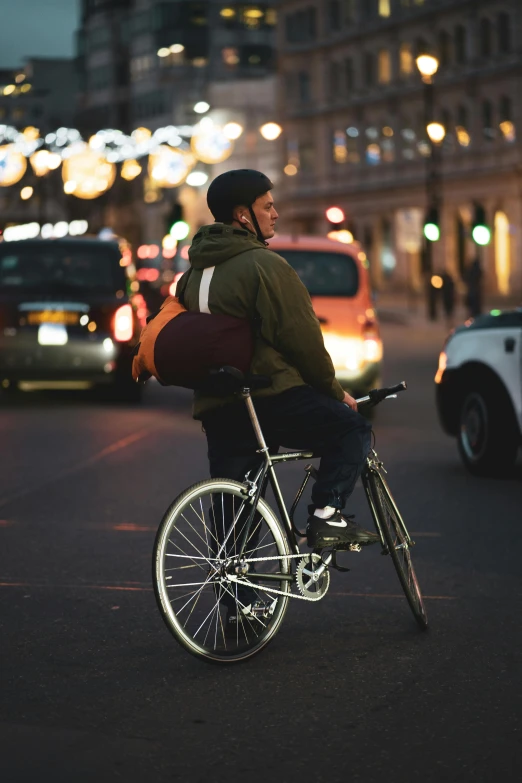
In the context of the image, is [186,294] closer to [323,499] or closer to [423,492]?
[323,499]

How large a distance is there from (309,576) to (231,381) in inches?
30.6

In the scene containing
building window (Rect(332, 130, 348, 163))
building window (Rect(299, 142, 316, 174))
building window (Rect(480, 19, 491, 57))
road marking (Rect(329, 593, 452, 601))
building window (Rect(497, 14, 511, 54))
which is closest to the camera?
road marking (Rect(329, 593, 452, 601))

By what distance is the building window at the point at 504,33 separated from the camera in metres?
70.4

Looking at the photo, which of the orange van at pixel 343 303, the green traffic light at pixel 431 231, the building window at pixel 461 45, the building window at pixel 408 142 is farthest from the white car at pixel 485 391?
the building window at pixel 408 142

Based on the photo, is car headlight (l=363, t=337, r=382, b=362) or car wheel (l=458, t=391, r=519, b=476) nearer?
car wheel (l=458, t=391, r=519, b=476)

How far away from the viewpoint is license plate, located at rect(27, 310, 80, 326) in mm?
18078

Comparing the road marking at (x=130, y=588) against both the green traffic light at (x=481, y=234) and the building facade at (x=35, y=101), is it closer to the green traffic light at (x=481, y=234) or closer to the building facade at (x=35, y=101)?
the green traffic light at (x=481, y=234)

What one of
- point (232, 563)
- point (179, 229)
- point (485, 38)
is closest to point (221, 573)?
point (232, 563)

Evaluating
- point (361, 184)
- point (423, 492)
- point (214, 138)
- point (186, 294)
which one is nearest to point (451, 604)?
point (186, 294)

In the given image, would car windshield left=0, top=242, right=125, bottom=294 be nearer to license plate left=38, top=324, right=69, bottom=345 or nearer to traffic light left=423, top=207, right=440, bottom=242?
license plate left=38, top=324, right=69, bottom=345

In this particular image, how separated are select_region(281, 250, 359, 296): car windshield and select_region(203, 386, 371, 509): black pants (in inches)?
430

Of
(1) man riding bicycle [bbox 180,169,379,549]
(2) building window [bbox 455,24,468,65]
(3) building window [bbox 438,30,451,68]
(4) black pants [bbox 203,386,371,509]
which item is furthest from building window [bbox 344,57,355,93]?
(4) black pants [bbox 203,386,371,509]

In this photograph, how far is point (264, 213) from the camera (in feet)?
20.0

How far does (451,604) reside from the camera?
7.13m
